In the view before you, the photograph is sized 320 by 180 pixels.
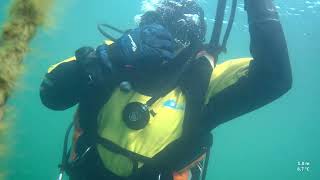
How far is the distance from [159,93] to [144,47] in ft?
1.87

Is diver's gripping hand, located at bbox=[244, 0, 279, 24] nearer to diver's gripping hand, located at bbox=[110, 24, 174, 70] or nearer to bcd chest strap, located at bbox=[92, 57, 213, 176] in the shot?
bcd chest strap, located at bbox=[92, 57, 213, 176]

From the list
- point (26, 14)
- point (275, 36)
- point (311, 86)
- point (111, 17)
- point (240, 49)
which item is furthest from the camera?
point (111, 17)

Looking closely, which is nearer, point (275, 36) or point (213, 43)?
point (275, 36)

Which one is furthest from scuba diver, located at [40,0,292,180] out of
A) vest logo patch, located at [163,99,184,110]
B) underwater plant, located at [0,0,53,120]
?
underwater plant, located at [0,0,53,120]

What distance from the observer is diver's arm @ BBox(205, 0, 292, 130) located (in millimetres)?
3213

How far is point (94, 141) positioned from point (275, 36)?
69.3 inches

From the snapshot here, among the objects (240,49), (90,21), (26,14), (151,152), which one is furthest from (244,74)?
(90,21)

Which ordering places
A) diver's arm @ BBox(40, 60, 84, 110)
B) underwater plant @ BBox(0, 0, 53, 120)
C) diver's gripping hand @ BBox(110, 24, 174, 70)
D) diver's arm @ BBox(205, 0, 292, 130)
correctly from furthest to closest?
diver's arm @ BBox(40, 60, 84, 110) < diver's arm @ BBox(205, 0, 292, 130) < diver's gripping hand @ BBox(110, 24, 174, 70) < underwater plant @ BBox(0, 0, 53, 120)

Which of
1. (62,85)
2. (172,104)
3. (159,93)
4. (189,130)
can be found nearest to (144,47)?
(159,93)

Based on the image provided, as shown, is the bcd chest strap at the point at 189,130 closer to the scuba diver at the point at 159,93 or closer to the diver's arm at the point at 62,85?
the scuba diver at the point at 159,93

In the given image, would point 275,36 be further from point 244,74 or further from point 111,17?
point 111,17

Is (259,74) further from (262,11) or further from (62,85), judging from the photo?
(62,85)

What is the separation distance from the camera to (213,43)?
3535 millimetres

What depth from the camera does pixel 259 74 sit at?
339 centimetres
